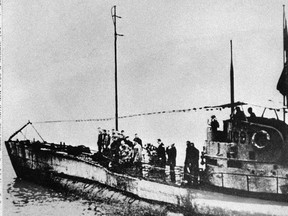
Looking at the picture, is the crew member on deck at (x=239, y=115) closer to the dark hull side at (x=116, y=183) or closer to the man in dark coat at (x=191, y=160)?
the man in dark coat at (x=191, y=160)

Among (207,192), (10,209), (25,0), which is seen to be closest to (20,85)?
(25,0)

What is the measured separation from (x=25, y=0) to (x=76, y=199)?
853 cm

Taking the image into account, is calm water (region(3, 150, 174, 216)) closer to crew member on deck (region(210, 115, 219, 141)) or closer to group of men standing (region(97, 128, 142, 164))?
group of men standing (region(97, 128, 142, 164))

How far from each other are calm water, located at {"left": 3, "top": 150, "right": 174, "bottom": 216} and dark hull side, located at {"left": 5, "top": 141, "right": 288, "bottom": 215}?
58 cm

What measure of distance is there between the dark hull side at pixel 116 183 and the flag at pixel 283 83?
3431 mm

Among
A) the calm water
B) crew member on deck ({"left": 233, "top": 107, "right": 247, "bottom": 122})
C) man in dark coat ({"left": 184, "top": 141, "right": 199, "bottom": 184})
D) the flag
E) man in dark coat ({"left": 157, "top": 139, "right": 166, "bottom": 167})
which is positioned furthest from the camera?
man in dark coat ({"left": 157, "top": 139, "right": 166, "bottom": 167})

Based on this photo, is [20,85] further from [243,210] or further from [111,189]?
[243,210]

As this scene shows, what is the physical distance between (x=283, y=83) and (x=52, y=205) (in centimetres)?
1011

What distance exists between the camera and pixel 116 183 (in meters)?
15.0

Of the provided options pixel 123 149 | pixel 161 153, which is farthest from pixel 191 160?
pixel 123 149

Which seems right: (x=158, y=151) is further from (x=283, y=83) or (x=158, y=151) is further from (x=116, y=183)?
(x=283, y=83)

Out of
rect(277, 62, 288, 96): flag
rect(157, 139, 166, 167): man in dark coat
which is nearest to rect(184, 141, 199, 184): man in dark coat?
rect(157, 139, 166, 167): man in dark coat

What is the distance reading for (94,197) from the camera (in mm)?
15422

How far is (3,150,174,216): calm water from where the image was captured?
45.4ft
